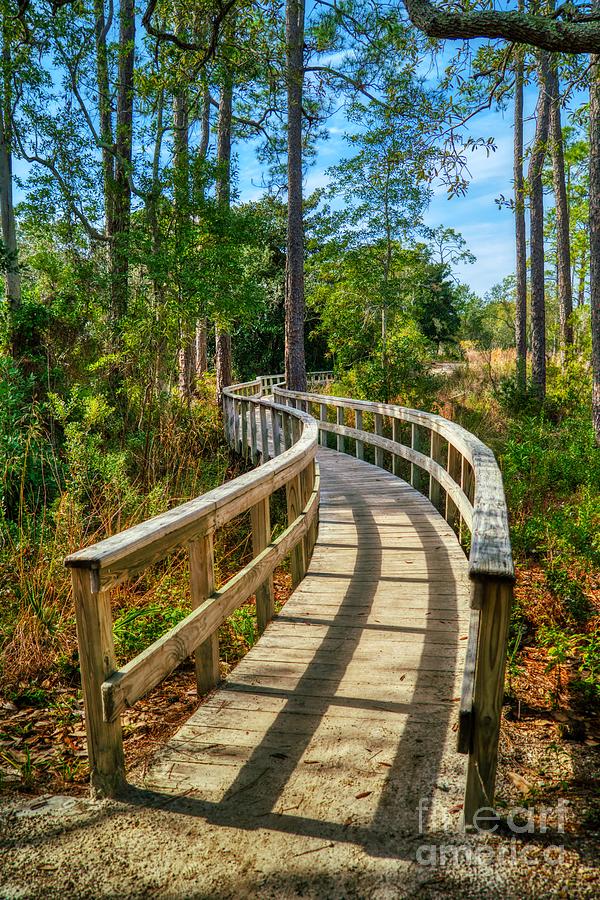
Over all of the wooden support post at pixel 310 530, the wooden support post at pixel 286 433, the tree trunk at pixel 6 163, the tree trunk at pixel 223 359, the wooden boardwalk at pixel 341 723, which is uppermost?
the tree trunk at pixel 6 163

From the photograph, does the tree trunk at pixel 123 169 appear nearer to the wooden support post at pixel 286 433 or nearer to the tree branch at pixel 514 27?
the wooden support post at pixel 286 433

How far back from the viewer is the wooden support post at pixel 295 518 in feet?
19.2

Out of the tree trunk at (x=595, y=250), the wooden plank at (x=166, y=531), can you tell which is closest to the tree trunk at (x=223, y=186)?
the tree trunk at (x=595, y=250)

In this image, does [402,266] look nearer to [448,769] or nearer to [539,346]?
[539,346]

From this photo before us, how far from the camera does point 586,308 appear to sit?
831 inches

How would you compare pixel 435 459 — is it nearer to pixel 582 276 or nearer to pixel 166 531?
pixel 166 531

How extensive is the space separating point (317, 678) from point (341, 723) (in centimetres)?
57

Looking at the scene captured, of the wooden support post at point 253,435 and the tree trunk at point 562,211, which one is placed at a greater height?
the tree trunk at point 562,211

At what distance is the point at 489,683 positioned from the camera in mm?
2350

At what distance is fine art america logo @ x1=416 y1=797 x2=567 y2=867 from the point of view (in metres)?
2.28

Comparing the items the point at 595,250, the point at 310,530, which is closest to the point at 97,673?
the point at 310,530

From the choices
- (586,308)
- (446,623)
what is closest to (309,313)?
(586,308)

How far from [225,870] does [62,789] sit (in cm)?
117

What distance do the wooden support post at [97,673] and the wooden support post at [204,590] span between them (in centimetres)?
83
